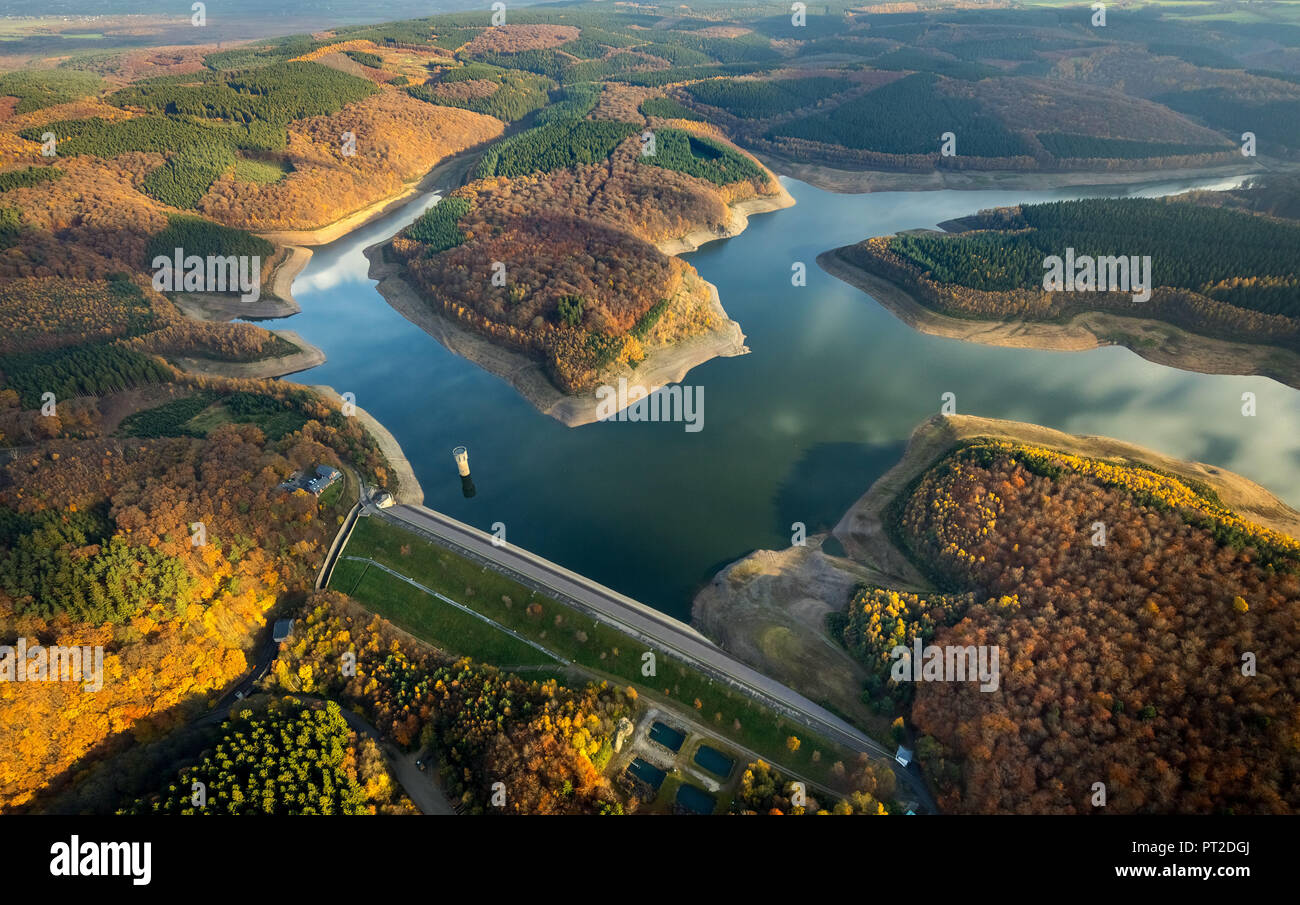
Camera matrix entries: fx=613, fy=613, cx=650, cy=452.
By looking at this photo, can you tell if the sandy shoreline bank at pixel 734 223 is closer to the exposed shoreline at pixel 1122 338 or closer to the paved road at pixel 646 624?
the exposed shoreline at pixel 1122 338

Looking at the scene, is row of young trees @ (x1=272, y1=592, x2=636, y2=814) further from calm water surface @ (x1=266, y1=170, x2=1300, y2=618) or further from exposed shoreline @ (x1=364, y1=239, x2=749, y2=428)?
exposed shoreline @ (x1=364, y1=239, x2=749, y2=428)

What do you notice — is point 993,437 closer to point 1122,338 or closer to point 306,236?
point 1122,338

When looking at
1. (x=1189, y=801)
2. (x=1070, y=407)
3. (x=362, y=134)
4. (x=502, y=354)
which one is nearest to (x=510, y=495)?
(x=502, y=354)

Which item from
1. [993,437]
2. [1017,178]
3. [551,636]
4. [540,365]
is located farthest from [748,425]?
[1017,178]

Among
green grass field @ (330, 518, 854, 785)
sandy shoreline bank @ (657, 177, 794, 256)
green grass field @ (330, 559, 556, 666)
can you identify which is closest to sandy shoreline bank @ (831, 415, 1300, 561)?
green grass field @ (330, 518, 854, 785)

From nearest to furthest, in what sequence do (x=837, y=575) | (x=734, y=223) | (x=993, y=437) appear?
(x=837, y=575) < (x=993, y=437) < (x=734, y=223)
